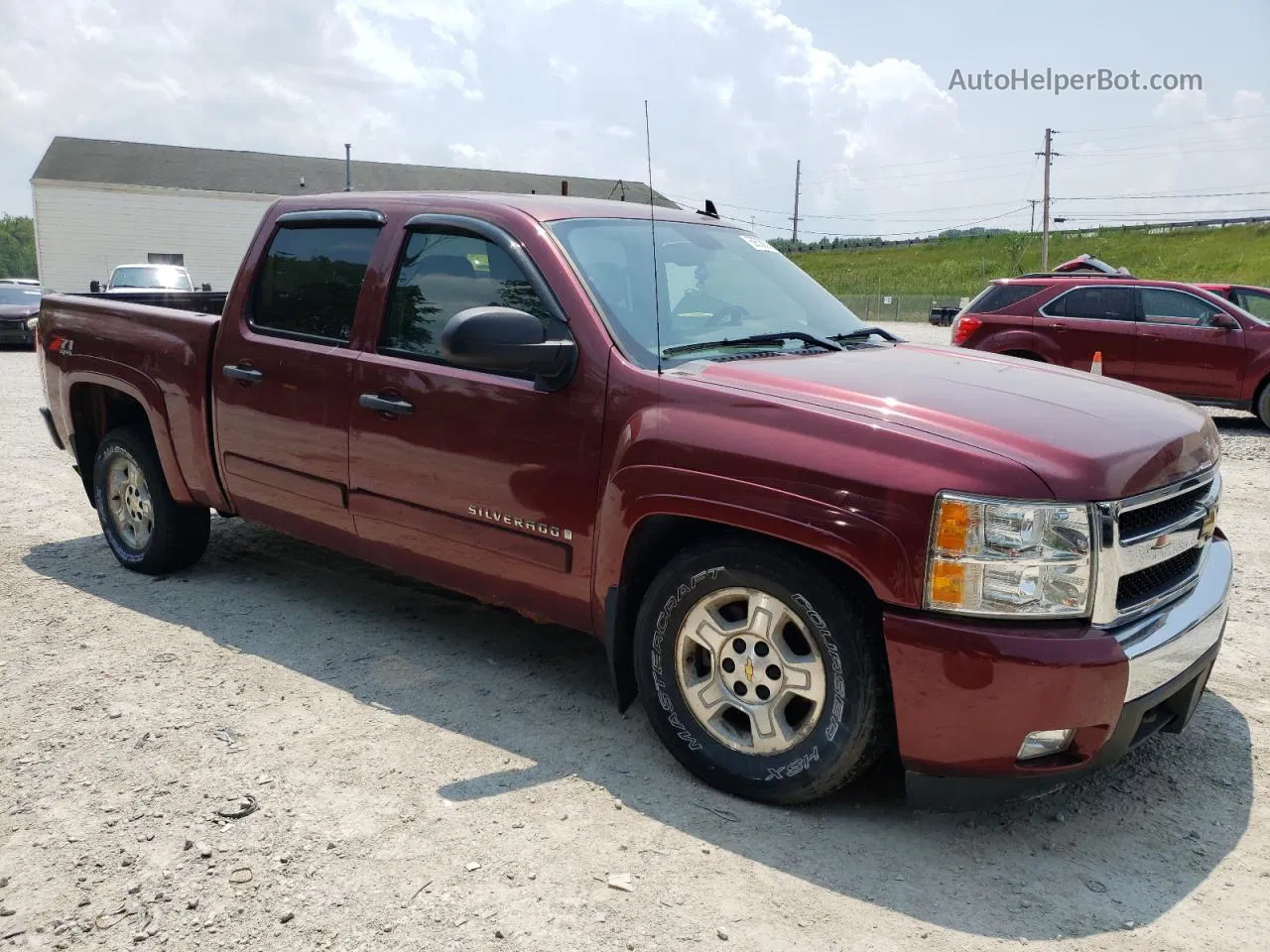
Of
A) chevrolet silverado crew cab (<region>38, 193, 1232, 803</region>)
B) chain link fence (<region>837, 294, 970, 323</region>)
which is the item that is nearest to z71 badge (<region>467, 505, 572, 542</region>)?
chevrolet silverado crew cab (<region>38, 193, 1232, 803</region>)

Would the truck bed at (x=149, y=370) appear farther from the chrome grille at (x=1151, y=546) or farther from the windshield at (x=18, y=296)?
the windshield at (x=18, y=296)

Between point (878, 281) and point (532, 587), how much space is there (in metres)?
68.3

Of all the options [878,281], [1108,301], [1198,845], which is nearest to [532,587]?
[1198,845]

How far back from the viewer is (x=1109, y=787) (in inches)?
133

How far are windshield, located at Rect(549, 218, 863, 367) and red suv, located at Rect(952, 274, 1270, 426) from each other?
856 centimetres

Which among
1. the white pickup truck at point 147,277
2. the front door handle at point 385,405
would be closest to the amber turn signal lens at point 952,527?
the front door handle at point 385,405

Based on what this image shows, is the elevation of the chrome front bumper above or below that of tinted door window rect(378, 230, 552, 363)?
below

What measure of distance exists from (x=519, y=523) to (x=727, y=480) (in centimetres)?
93

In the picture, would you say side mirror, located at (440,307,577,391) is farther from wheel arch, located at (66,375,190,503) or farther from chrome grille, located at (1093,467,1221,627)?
wheel arch, located at (66,375,190,503)

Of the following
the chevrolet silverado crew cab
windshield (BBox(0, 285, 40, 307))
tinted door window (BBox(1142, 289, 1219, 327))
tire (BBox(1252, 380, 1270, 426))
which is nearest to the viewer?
the chevrolet silverado crew cab

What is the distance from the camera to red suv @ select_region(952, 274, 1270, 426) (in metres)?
11.5

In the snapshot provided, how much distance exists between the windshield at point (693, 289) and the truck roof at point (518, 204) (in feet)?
0.20

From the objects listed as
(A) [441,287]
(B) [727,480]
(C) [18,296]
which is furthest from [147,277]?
(B) [727,480]

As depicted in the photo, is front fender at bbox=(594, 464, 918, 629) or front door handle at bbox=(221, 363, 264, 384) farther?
front door handle at bbox=(221, 363, 264, 384)
